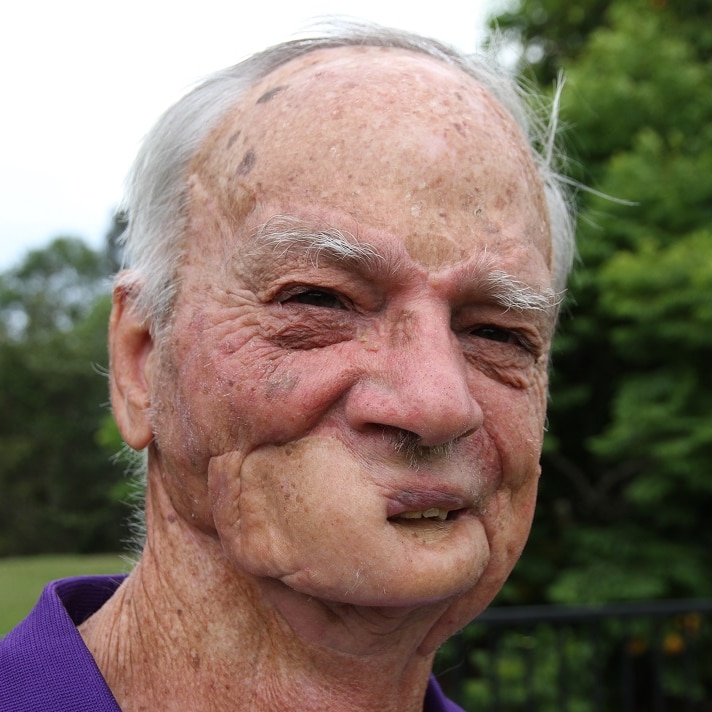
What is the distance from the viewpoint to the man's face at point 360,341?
4.16ft

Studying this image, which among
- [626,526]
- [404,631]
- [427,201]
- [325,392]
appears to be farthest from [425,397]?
[626,526]

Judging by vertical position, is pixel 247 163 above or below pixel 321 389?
above

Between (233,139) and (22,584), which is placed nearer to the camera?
(233,139)

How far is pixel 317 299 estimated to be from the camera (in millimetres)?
1370

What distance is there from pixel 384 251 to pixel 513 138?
0.43 metres

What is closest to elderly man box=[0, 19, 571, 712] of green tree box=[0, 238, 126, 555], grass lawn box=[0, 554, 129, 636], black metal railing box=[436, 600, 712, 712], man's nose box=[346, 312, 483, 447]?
man's nose box=[346, 312, 483, 447]

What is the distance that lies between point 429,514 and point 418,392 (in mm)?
201

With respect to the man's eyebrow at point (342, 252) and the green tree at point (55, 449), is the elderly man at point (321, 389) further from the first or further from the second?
the green tree at point (55, 449)

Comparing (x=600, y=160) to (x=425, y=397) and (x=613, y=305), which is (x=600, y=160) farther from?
(x=425, y=397)

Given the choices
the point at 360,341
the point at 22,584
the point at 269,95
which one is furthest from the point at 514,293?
the point at 22,584

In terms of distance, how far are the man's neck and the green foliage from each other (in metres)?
4.57

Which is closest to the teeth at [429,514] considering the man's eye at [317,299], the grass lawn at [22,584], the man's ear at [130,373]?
the man's eye at [317,299]

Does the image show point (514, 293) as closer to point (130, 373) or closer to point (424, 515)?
point (424, 515)

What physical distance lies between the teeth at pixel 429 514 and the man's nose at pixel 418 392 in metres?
0.11
